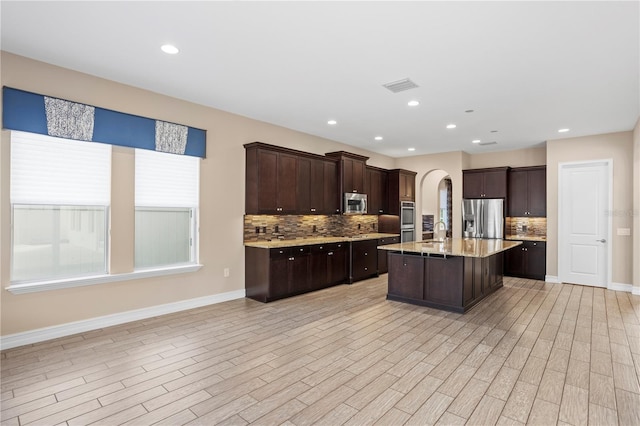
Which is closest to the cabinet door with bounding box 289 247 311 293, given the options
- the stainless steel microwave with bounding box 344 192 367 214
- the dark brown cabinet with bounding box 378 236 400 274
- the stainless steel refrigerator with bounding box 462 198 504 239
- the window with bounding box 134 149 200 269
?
the window with bounding box 134 149 200 269

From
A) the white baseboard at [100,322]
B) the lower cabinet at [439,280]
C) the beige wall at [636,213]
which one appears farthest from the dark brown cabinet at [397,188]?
the white baseboard at [100,322]

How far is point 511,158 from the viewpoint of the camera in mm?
8078

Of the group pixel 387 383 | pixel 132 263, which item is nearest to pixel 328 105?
pixel 132 263

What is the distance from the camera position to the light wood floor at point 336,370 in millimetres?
2352

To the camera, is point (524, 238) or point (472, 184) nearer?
point (524, 238)

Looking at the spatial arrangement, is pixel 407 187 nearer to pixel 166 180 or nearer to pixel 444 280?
pixel 444 280

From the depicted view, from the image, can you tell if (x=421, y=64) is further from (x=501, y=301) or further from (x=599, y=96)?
(x=501, y=301)

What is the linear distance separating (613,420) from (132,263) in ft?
16.1

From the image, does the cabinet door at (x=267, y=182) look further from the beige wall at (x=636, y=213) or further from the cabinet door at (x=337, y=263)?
the beige wall at (x=636, y=213)

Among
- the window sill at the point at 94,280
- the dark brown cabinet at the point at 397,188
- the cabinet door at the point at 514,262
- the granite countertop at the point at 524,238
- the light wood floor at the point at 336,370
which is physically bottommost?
the light wood floor at the point at 336,370

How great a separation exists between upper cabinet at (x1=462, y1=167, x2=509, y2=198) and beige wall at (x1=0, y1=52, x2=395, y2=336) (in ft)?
14.7

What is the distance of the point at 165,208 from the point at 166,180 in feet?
1.28

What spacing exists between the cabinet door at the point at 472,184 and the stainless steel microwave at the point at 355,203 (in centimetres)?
260

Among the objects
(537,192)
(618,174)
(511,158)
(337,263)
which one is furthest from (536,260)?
(337,263)
